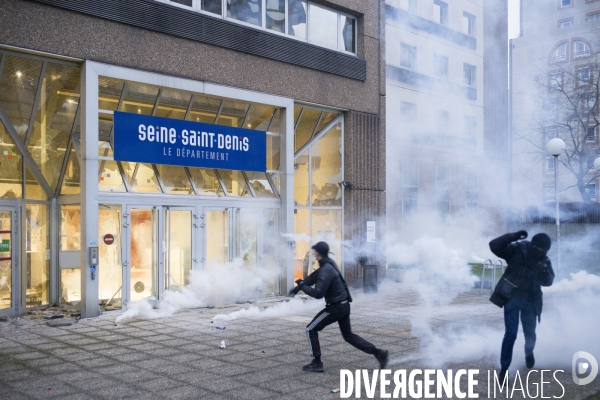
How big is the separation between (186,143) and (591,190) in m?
15.8

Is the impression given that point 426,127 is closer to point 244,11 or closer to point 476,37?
point 476,37

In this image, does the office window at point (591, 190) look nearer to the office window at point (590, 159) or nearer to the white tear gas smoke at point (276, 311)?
the office window at point (590, 159)

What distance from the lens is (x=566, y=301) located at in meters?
14.0

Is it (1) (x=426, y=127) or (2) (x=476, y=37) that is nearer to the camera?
(2) (x=476, y=37)

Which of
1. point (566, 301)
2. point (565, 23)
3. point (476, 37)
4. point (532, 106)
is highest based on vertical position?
point (476, 37)

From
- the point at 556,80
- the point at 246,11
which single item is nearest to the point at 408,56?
the point at 246,11

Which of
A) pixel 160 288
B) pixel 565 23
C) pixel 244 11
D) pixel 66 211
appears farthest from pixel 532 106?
pixel 66 211

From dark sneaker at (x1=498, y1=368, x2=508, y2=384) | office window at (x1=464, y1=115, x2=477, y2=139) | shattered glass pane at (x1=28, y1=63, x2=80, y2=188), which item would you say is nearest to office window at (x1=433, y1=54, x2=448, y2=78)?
A: office window at (x1=464, y1=115, x2=477, y2=139)

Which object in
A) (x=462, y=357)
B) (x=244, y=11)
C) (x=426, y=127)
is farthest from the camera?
(x=426, y=127)

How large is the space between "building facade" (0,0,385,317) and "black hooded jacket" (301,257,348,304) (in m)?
6.68

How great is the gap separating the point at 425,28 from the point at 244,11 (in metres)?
6.34

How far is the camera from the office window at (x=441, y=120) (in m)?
20.4

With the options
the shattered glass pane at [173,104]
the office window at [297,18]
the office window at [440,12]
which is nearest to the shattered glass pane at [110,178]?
the shattered glass pane at [173,104]

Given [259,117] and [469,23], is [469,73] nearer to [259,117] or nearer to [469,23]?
[469,23]
